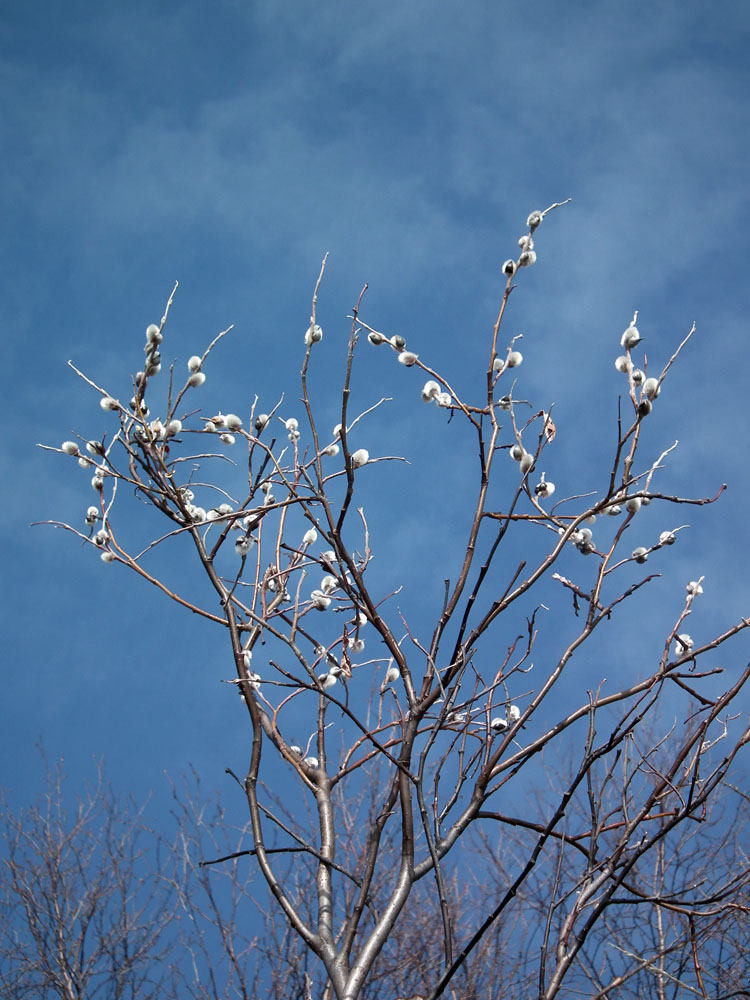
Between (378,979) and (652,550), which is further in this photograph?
(378,979)

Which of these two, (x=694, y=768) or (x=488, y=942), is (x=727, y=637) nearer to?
(x=694, y=768)

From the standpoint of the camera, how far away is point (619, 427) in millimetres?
1641

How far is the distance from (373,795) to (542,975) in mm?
3902

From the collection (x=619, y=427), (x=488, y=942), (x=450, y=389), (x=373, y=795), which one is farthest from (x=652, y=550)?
(x=488, y=942)

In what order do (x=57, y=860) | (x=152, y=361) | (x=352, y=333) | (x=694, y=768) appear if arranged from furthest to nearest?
1. (x=57, y=860)
2. (x=152, y=361)
3. (x=352, y=333)
4. (x=694, y=768)

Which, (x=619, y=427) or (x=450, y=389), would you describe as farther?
(x=450, y=389)

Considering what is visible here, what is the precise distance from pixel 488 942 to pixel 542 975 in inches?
163

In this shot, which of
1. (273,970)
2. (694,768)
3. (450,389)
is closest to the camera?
(694,768)

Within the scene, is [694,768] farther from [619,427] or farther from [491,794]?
[619,427]

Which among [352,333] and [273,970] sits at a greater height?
[352,333]

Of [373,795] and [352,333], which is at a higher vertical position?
[373,795]

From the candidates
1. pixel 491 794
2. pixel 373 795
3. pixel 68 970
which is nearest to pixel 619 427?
pixel 491 794

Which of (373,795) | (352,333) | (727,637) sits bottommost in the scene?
(727,637)

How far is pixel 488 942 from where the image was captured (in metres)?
5.04
